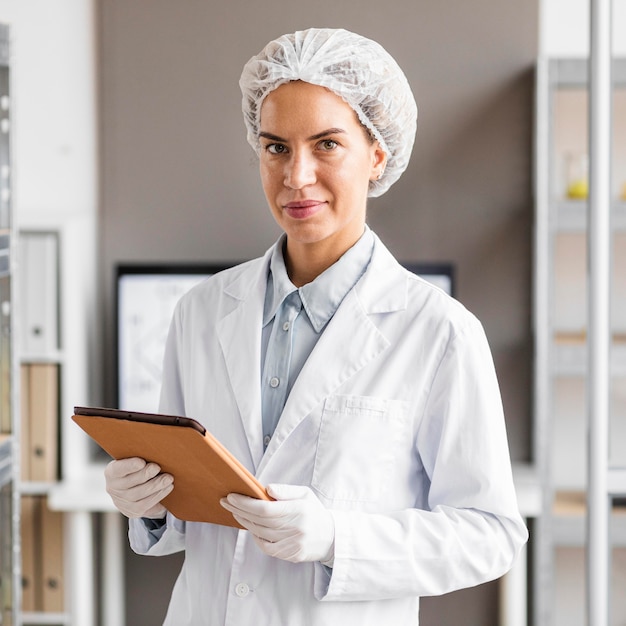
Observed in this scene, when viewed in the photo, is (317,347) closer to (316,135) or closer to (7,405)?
(316,135)

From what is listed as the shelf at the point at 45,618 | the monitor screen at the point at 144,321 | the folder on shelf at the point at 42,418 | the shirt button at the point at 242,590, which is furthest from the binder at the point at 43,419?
the shirt button at the point at 242,590

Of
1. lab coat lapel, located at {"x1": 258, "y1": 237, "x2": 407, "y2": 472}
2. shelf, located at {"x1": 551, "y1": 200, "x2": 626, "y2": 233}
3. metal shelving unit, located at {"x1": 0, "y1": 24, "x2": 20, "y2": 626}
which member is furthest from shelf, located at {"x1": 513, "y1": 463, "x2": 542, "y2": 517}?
lab coat lapel, located at {"x1": 258, "y1": 237, "x2": 407, "y2": 472}

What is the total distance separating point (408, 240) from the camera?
3074 mm

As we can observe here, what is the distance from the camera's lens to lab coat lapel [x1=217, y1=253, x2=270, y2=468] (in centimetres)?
125

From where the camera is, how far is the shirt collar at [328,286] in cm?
131

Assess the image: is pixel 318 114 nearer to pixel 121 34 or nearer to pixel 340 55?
pixel 340 55

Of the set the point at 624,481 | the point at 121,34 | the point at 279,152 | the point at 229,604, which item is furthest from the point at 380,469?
the point at 121,34

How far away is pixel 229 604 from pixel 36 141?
211 centimetres

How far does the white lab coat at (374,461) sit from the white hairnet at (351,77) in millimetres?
212

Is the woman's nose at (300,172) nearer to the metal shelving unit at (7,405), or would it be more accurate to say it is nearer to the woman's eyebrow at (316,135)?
the woman's eyebrow at (316,135)

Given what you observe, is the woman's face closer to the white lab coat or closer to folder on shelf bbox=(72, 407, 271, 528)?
the white lab coat

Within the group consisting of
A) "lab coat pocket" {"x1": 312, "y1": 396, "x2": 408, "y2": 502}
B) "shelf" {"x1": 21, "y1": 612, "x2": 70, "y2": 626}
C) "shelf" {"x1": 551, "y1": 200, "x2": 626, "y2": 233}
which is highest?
"shelf" {"x1": 551, "y1": 200, "x2": 626, "y2": 233}

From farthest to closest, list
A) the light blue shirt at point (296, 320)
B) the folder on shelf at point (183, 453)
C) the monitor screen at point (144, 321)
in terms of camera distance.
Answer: the monitor screen at point (144, 321), the light blue shirt at point (296, 320), the folder on shelf at point (183, 453)

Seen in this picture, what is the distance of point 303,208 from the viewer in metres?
1.21
